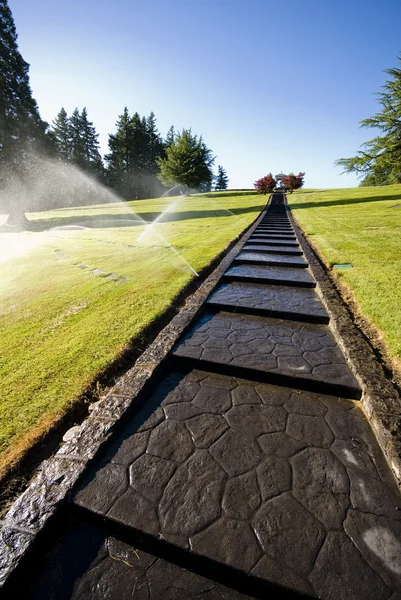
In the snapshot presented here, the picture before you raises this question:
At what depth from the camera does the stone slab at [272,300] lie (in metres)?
4.45

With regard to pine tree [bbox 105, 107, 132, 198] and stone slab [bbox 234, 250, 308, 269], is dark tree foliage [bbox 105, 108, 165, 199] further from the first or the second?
stone slab [bbox 234, 250, 308, 269]

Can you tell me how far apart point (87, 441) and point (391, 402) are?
9.04 feet

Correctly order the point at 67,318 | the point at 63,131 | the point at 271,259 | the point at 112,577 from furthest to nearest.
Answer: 1. the point at 63,131
2. the point at 271,259
3. the point at 67,318
4. the point at 112,577

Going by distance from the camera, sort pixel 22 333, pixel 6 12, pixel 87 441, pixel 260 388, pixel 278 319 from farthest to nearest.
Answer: pixel 6 12 < pixel 278 319 < pixel 22 333 < pixel 260 388 < pixel 87 441

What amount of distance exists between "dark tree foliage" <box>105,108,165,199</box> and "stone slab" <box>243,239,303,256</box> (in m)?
55.2

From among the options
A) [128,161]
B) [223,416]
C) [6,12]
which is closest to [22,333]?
[223,416]

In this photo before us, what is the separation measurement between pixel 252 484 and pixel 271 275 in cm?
494

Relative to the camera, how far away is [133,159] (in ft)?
195

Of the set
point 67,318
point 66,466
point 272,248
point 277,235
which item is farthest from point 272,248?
point 66,466

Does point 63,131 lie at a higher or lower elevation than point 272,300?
higher

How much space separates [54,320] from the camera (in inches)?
179

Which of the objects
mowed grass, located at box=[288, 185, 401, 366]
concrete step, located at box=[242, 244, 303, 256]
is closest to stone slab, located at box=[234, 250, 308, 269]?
concrete step, located at box=[242, 244, 303, 256]

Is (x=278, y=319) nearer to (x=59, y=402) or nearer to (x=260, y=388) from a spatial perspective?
(x=260, y=388)

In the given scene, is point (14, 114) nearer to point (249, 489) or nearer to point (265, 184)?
point (265, 184)
